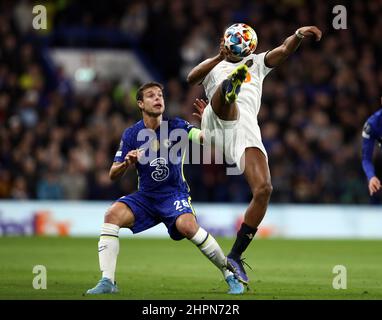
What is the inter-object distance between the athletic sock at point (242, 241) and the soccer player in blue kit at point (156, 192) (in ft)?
0.98

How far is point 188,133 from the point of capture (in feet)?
32.6

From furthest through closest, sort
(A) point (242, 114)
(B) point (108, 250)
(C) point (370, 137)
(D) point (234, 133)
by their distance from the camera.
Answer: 1. (C) point (370, 137)
2. (A) point (242, 114)
3. (D) point (234, 133)
4. (B) point (108, 250)

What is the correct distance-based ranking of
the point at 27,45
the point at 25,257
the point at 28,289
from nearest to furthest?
the point at 28,289
the point at 25,257
the point at 27,45

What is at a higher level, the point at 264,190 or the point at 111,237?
the point at 264,190

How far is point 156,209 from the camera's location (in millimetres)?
9875

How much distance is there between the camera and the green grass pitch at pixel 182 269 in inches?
Result: 376

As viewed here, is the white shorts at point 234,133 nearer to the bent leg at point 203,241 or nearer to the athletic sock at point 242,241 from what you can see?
the athletic sock at point 242,241

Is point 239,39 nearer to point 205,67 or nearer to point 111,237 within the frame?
point 205,67

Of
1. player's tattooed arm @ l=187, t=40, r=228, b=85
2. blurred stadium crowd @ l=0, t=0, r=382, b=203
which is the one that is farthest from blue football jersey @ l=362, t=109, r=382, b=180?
blurred stadium crowd @ l=0, t=0, r=382, b=203

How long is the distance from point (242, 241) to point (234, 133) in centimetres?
117

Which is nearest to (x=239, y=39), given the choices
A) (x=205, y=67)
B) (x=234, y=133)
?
(x=205, y=67)

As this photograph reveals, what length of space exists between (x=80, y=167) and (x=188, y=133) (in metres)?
10.5

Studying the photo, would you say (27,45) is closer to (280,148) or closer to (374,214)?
(280,148)
